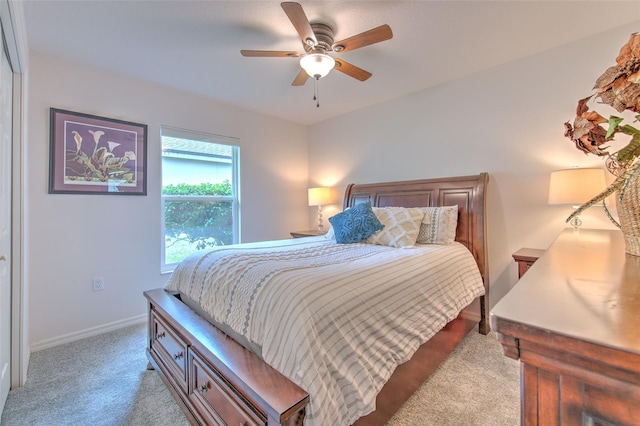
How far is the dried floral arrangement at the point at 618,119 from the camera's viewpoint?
1.91ft

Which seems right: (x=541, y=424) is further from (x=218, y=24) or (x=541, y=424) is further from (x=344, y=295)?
(x=218, y=24)

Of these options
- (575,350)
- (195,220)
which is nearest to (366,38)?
(575,350)

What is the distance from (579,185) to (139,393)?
130 inches

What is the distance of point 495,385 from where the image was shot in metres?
1.79

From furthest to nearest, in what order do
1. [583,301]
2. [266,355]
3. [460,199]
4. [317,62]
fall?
1. [460,199]
2. [317,62]
3. [266,355]
4. [583,301]

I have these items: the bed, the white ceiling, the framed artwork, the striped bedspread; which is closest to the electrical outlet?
Result: the framed artwork

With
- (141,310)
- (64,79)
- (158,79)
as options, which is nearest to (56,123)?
(64,79)

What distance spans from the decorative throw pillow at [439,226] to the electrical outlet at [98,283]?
3044 mm

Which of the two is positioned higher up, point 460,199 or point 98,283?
point 460,199

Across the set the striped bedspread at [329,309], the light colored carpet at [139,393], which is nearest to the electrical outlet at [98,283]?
the light colored carpet at [139,393]

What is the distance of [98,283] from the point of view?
265cm

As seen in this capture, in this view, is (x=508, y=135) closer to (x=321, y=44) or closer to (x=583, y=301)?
(x=321, y=44)

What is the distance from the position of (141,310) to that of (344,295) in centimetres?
264

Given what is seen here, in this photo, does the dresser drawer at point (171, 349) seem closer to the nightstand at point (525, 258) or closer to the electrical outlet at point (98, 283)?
the electrical outlet at point (98, 283)
